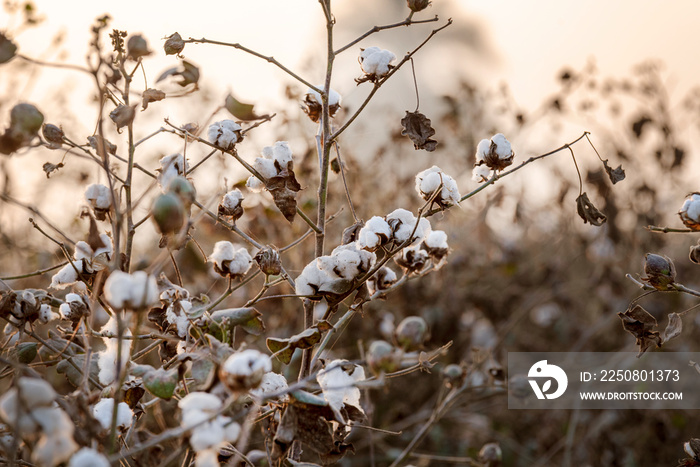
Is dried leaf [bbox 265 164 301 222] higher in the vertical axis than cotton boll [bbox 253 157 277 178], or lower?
lower

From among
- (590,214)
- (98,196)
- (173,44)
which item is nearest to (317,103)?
(173,44)

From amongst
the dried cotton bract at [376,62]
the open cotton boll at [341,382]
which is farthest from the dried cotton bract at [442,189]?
the open cotton boll at [341,382]

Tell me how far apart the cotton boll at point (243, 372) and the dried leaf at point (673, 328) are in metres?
0.68

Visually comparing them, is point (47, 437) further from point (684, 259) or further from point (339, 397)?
point (684, 259)

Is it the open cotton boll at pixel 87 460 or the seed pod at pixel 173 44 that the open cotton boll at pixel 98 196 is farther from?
the open cotton boll at pixel 87 460

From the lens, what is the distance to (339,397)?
3.06ft

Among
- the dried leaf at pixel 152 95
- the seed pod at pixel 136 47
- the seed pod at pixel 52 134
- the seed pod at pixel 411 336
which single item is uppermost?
the seed pod at pixel 136 47

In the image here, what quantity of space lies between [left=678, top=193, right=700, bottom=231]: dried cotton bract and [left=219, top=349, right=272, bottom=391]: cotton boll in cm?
69

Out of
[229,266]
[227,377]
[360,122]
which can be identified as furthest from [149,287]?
[360,122]

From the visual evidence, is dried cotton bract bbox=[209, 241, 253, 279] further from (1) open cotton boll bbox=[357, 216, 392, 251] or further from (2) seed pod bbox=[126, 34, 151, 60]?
(2) seed pod bbox=[126, 34, 151, 60]

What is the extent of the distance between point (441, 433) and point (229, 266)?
1921 millimetres

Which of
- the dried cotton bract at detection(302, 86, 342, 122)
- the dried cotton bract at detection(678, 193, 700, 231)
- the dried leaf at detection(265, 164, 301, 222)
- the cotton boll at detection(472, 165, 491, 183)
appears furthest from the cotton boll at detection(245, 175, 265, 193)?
the dried cotton bract at detection(678, 193, 700, 231)

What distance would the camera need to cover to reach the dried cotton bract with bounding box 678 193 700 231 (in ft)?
3.19

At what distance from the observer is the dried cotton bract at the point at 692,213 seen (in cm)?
97
